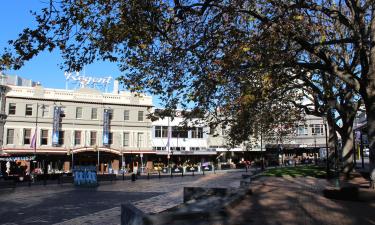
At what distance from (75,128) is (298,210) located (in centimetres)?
4961

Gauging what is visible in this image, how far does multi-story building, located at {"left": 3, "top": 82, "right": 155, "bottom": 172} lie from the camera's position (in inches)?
2144

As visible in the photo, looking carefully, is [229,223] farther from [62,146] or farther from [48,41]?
[62,146]

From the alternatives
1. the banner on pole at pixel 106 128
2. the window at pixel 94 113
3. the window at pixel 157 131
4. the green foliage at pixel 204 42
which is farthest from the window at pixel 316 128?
the green foliage at pixel 204 42

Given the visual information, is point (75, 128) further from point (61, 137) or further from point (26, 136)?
point (26, 136)

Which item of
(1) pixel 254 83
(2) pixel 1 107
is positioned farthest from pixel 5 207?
(2) pixel 1 107

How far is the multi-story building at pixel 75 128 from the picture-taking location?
5447 centimetres

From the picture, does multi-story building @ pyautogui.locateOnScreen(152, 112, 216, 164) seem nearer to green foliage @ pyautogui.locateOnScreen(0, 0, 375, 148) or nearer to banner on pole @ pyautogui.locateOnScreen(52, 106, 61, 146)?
banner on pole @ pyautogui.locateOnScreen(52, 106, 61, 146)

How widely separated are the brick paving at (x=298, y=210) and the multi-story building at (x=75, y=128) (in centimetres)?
4272

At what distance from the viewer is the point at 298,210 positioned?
38.2ft

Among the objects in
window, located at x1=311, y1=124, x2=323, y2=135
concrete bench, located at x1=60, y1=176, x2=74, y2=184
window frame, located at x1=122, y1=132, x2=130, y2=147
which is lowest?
concrete bench, located at x1=60, y1=176, x2=74, y2=184

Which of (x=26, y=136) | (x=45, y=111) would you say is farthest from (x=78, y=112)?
(x=26, y=136)

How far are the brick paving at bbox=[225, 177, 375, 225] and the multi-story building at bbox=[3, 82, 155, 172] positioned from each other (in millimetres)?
42722

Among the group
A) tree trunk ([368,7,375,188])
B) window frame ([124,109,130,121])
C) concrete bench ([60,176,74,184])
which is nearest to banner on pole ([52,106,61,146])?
window frame ([124,109,130,121])

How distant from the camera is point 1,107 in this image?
53469 mm
